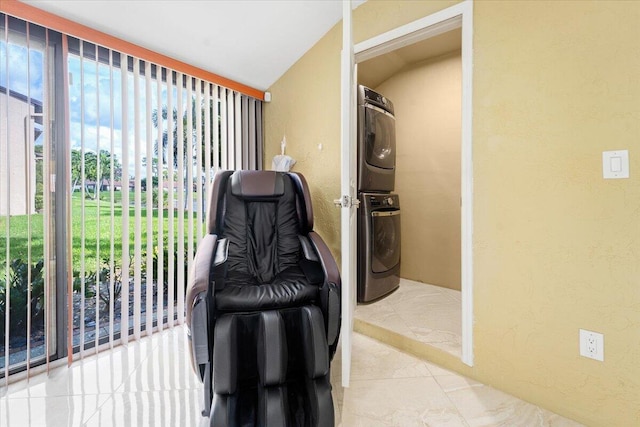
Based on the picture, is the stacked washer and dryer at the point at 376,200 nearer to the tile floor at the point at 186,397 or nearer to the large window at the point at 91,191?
the tile floor at the point at 186,397

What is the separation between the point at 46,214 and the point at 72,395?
3.26 feet

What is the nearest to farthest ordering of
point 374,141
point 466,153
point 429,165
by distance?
1. point 466,153
2. point 374,141
3. point 429,165

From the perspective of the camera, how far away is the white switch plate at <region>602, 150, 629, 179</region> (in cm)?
126

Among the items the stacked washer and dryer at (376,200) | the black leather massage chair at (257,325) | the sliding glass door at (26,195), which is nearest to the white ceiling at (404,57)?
the stacked washer and dryer at (376,200)

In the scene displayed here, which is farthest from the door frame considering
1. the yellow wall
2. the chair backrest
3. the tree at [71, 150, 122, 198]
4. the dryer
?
the tree at [71, 150, 122, 198]

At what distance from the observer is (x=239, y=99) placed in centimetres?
272

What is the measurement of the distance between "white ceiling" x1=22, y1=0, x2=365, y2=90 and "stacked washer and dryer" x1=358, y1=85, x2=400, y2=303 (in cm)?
65

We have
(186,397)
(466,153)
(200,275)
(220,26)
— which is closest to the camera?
(200,275)

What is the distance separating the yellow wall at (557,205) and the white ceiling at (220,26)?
3.16ft

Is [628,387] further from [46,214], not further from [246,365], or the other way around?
[46,214]

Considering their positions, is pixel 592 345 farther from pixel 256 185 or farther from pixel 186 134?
pixel 186 134

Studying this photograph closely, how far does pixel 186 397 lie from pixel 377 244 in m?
1.68

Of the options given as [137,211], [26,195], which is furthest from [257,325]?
[26,195]

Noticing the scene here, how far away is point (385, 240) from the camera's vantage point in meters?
2.63
